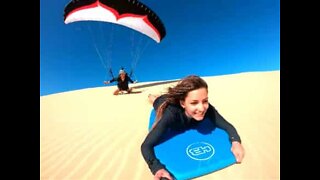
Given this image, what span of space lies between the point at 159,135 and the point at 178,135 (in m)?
0.21

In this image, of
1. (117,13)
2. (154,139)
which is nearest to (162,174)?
(154,139)

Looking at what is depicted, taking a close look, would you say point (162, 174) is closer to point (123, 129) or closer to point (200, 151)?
point (200, 151)

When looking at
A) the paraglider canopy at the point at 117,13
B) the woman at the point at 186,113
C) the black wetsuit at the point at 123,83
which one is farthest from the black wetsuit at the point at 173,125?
the paraglider canopy at the point at 117,13

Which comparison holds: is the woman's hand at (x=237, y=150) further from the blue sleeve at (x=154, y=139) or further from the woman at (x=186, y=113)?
the blue sleeve at (x=154, y=139)

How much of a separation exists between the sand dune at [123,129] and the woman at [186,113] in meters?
0.14

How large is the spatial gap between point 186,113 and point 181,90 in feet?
0.84

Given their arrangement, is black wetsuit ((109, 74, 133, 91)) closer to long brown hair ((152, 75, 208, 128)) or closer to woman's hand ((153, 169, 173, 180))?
long brown hair ((152, 75, 208, 128))

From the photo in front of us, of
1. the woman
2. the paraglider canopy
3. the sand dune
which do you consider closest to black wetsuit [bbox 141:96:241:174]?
the woman

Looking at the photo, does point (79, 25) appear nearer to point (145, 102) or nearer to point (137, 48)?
point (137, 48)

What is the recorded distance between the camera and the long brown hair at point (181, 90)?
15.1 feet

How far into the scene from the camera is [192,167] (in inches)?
172

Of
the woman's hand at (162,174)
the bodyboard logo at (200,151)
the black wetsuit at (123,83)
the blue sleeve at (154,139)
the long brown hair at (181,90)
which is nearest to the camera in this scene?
the woman's hand at (162,174)

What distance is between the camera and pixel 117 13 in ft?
15.2
